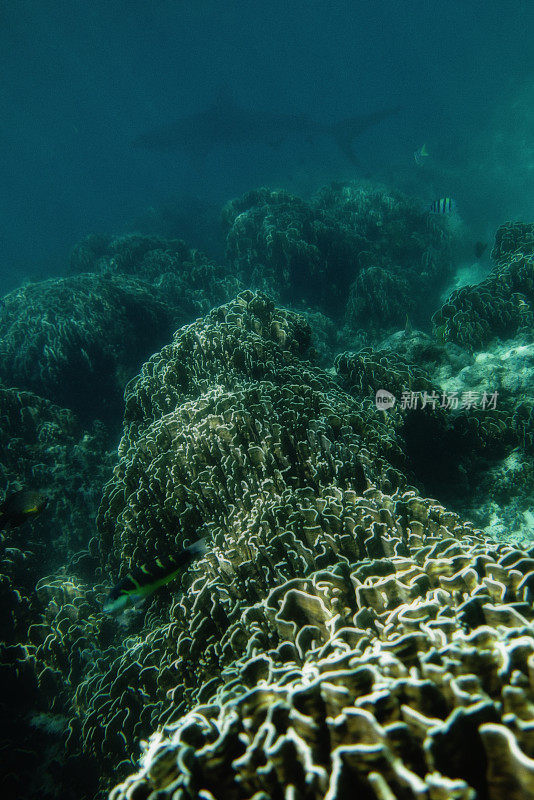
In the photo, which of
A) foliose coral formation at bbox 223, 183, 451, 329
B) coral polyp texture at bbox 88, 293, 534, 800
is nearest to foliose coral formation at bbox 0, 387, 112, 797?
coral polyp texture at bbox 88, 293, 534, 800

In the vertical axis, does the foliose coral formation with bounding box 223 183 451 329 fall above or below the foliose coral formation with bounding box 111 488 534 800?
above

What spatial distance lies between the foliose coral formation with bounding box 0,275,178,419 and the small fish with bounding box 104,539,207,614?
769cm

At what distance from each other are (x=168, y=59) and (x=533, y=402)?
107 m

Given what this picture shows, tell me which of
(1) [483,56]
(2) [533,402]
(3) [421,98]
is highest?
(1) [483,56]

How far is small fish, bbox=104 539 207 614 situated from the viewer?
303 cm

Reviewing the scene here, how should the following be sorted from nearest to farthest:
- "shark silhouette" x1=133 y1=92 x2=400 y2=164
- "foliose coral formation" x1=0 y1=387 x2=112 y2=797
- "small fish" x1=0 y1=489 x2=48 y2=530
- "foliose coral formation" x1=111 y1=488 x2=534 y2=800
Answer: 1. "foliose coral formation" x1=111 y1=488 x2=534 y2=800
2. "small fish" x1=0 y1=489 x2=48 y2=530
3. "foliose coral formation" x1=0 y1=387 x2=112 y2=797
4. "shark silhouette" x1=133 y1=92 x2=400 y2=164

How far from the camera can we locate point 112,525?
6.07 meters

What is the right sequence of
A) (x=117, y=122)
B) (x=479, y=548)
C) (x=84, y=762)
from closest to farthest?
(x=479, y=548) → (x=84, y=762) → (x=117, y=122)

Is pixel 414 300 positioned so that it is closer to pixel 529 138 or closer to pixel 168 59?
pixel 529 138

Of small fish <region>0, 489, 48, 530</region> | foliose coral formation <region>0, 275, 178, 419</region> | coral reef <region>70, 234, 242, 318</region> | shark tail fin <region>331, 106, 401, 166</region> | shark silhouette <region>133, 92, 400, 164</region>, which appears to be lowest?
small fish <region>0, 489, 48, 530</region>

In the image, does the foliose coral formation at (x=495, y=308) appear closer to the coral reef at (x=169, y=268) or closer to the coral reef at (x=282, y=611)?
the coral reef at (x=282, y=611)

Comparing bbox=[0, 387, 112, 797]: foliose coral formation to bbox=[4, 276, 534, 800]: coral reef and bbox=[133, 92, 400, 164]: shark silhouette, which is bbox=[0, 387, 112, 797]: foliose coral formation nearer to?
bbox=[4, 276, 534, 800]: coral reef

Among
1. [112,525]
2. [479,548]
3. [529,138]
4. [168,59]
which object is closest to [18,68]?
[168,59]

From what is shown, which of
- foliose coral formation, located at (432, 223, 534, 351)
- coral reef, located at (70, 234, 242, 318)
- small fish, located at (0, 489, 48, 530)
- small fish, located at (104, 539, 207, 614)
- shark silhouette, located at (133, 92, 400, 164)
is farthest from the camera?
shark silhouette, located at (133, 92, 400, 164)
